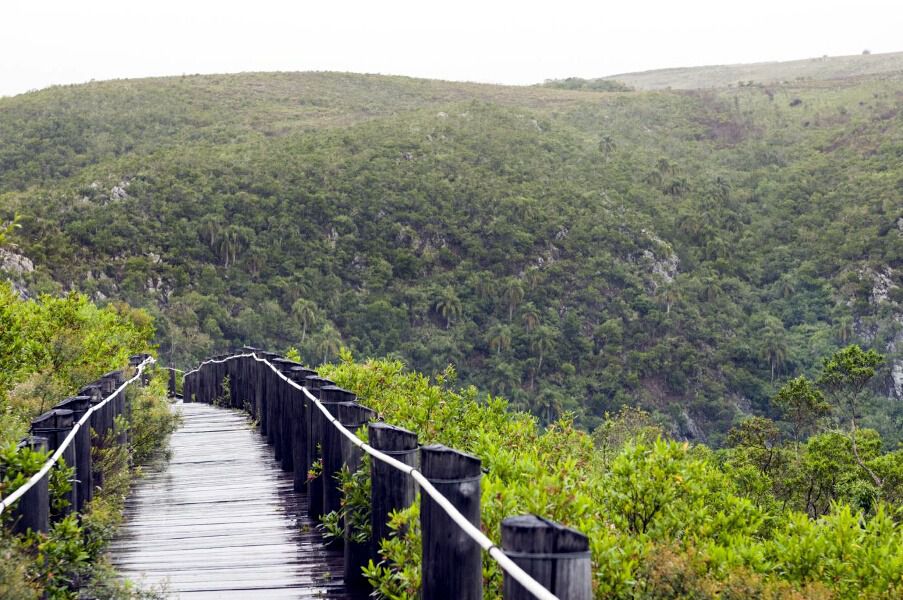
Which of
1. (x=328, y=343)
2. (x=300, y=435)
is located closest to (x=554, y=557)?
(x=300, y=435)

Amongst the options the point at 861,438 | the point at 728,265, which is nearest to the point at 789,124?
the point at 728,265

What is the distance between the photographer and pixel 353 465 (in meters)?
5.78

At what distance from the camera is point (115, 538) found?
679 centimetres

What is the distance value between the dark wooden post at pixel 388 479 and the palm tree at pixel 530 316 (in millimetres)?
101329

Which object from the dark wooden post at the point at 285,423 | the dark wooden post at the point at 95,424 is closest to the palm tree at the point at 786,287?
the dark wooden post at the point at 285,423

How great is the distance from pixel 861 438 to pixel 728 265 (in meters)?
83.3

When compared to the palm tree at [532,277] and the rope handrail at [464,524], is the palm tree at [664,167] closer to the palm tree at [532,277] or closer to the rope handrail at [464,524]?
the palm tree at [532,277]

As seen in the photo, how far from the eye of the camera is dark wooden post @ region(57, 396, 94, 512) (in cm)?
618

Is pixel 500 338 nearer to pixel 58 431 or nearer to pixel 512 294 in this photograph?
pixel 512 294

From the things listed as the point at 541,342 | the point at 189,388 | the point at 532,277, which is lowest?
the point at 541,342

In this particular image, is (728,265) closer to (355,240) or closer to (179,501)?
(355,240)

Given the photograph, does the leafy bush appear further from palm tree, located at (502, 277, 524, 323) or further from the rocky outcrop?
palm tree, located at (502, 277, 524, 323)

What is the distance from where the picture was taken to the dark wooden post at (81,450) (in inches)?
243

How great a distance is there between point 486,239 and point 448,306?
45.8ft
